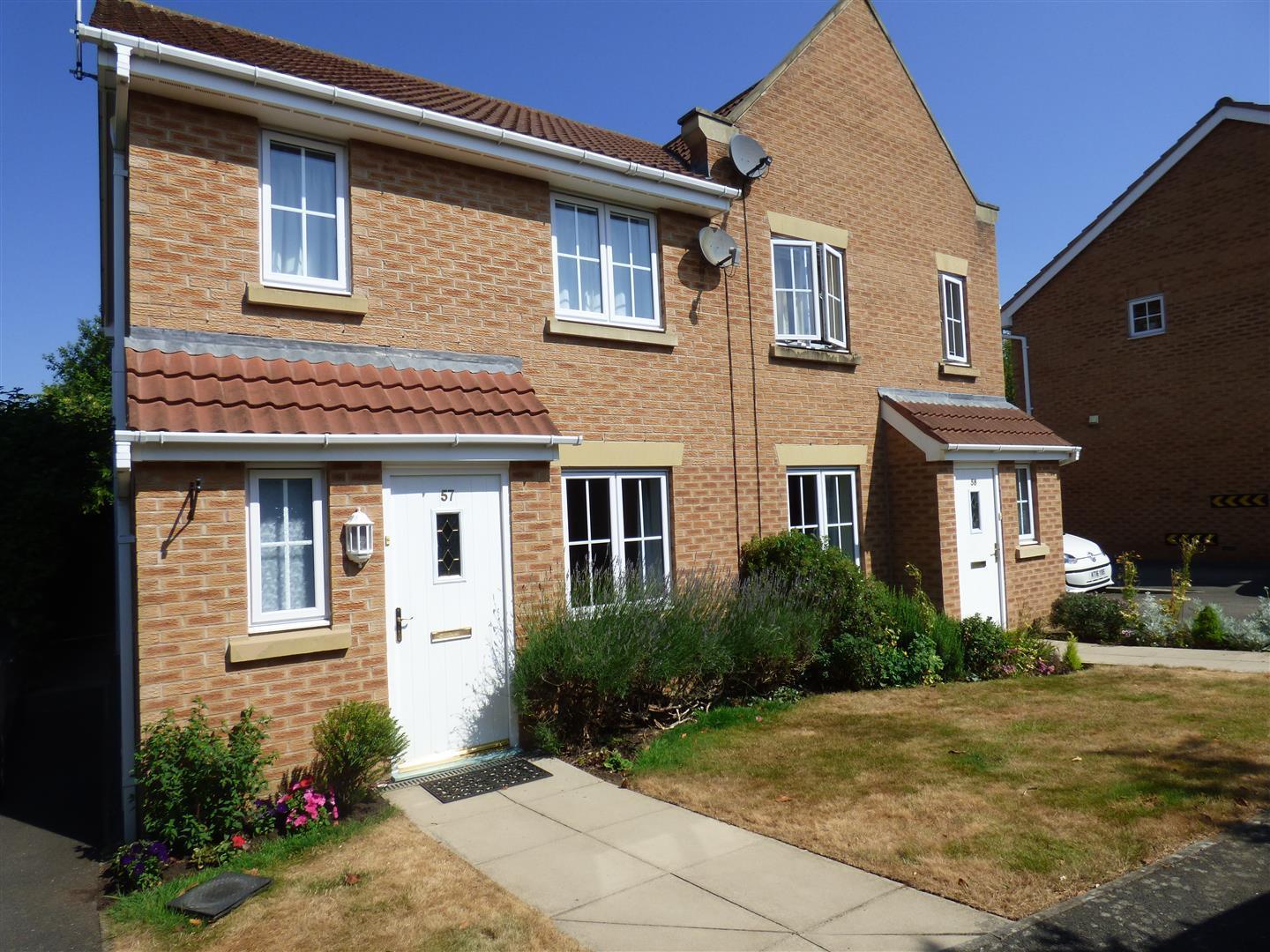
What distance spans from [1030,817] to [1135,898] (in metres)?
1.11

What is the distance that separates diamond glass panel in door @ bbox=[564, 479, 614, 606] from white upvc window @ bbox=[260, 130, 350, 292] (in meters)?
2.89

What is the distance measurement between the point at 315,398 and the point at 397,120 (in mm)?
2612

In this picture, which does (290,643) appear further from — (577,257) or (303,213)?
(577,257)

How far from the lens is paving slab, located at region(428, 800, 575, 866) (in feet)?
18.1

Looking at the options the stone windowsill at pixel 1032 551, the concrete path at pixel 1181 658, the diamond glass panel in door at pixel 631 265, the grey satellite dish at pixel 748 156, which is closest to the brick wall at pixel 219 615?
the diamond glass panel in door at pixel 631 265

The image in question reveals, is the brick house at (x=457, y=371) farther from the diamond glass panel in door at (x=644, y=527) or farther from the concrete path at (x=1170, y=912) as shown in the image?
the concrete path at (x=1170, y=912)

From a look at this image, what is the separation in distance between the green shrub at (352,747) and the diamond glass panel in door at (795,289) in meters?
6.76

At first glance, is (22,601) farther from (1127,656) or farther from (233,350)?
(1127,656)

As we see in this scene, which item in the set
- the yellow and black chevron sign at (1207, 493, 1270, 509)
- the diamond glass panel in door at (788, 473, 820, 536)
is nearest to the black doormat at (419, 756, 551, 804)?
the diamond glass panel in door at (788, 473, 820, 536)

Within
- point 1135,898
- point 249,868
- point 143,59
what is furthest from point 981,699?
point 143,59

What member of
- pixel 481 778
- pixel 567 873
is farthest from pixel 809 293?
pixel 567 873

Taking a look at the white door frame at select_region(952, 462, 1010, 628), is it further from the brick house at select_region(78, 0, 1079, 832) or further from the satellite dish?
the satellite dish

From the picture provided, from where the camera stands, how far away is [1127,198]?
21.0 meters

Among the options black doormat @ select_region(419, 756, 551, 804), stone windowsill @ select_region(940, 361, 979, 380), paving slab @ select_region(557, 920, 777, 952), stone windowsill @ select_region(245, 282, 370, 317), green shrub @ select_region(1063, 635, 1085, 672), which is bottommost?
paving slab @ select_region(557, 920, 777, 952)
